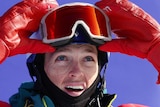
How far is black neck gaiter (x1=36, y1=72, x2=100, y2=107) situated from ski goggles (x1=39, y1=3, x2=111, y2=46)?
408mm

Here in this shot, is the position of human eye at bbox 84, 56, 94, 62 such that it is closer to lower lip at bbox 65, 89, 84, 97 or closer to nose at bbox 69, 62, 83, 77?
nose at bbox 69, 62, 83, 77

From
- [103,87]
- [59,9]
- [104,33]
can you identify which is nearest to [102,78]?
[103,87]

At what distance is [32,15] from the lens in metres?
4.78

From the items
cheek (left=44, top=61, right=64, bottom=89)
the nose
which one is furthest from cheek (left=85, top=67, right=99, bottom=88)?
cheek (left=44, top=61, right=64, bottom=89)

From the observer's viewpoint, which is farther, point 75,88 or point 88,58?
point 88,58

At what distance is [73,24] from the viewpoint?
15.4ft

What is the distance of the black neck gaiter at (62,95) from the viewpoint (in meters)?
4.66

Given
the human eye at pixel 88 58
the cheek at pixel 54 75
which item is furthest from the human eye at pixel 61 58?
the human eye at pixel 88 58

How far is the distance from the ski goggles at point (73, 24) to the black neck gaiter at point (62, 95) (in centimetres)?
41

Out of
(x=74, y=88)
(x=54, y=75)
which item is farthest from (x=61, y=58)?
(x=74, y=88)

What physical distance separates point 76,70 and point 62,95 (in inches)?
11.7

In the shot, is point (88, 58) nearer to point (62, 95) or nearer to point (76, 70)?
point (76, 70)

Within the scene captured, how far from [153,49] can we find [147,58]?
124mm

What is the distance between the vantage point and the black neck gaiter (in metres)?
4.66
